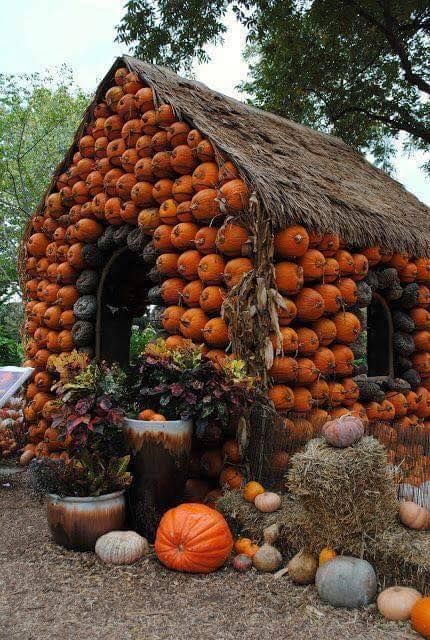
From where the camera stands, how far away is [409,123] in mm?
14031

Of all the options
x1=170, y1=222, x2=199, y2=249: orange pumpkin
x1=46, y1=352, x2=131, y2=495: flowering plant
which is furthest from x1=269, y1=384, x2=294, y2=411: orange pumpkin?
x1=170, y1=222, x2=199, y2=249: orange pumpkin

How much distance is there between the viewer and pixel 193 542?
3898 millimetres

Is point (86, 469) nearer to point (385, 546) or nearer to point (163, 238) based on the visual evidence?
point (385, 546)

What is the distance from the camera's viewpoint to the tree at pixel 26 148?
16.5m

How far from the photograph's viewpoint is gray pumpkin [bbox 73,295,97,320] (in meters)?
6.72

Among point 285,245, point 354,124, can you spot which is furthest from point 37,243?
point 354,124

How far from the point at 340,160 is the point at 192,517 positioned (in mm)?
5839

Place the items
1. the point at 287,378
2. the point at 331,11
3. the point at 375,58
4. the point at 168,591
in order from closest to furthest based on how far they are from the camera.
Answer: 1. the point at 168,591
2. the point at 287,378
3. the point at 331,11
4. the point at 375,58

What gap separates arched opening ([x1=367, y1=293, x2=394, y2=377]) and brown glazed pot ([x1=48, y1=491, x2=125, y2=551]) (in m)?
4.14

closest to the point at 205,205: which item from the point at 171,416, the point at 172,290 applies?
the point at 172,290

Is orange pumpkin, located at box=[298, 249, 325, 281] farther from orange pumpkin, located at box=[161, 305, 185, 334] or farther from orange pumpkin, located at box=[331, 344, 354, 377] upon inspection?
orange pumpkin, located at box=[161, 305, 185, 334]

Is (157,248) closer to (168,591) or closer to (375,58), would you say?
(168,591)

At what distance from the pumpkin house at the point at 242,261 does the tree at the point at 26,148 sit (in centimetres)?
948

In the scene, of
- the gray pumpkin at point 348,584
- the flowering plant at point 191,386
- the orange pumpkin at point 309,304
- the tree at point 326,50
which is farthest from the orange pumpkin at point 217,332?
the tree at point 326,50
